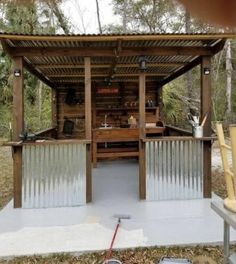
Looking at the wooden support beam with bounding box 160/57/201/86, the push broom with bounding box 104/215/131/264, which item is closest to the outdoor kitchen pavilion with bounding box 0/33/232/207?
the wooden support beam with bounding box 160/57/201/86

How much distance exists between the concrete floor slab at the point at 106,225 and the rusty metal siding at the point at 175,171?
8.3 inches

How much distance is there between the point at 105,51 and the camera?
5.10m

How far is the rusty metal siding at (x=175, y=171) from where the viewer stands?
204 inches

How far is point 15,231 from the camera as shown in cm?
385

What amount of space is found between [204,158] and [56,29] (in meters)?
10.9

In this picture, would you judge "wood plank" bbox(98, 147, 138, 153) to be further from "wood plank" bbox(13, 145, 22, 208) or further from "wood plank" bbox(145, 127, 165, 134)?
"wood plank" bbox(13, 145, 22, 208)

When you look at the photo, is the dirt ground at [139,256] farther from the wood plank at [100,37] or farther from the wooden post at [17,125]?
the wood plank at [100,37]

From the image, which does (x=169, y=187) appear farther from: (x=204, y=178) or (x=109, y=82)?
(x=109, y=82)

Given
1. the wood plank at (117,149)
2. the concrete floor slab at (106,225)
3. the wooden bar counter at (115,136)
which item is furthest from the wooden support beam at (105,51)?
the wood plank at (117,149)

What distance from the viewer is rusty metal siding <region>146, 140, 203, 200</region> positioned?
5.18m

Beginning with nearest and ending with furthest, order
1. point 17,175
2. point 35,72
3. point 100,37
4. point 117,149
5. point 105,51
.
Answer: point 100,37 → point 17,175 → point 105,51 → point 35,72 → point 117,149

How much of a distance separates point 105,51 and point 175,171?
233 centimetres

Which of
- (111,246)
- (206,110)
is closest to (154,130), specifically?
(206,110)

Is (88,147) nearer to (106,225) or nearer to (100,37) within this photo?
(106,225)
